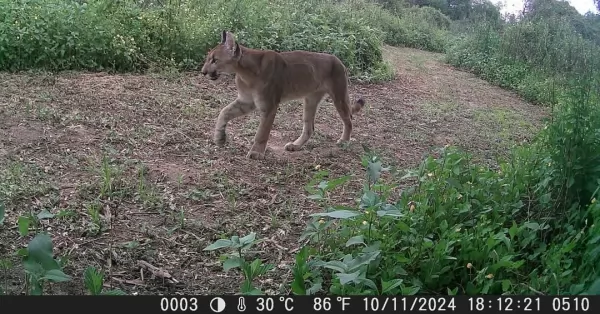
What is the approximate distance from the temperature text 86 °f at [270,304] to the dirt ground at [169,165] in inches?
32.9

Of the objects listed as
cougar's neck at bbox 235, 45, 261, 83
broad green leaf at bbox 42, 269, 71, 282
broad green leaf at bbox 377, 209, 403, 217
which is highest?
cougar's neck at bbox 235, 45, 261, 83

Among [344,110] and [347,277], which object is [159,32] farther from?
[347,277]

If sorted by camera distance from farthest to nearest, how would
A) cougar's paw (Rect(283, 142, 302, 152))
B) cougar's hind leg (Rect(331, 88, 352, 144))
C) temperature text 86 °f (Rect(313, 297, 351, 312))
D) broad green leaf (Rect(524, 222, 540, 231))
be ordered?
cougar's hind leg (Rect(331, 88, 352, 144))
cougar's paw (Rect(283, 142, 302, 152))
broad green leaf (Rect(524, 222, 540, 231))
temperature text 86 °f (Rect(313, 297, 351, 312))

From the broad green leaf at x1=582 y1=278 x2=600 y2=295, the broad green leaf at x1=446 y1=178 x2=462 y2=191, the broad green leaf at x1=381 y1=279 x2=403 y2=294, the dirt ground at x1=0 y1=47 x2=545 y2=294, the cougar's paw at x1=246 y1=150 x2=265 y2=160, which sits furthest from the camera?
the cougar's paw at x1=246 y1=150 x2=265 y2=160

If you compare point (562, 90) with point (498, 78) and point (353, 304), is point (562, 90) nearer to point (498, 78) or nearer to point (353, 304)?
point (353, 304)

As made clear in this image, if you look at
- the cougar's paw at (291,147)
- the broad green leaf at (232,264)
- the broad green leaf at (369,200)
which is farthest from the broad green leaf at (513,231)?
the cougar's paw at (291,147)

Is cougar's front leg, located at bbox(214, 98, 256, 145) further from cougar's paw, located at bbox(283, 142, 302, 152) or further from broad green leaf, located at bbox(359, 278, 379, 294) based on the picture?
broad green leaf, located at bbox(359, 278, 379, 294)

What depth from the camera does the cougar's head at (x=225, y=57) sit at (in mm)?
6574

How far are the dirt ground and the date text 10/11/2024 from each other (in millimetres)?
843

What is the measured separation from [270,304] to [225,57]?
160 inches

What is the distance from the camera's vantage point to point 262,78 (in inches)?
A: 260

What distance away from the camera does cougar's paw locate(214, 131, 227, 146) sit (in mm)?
6602

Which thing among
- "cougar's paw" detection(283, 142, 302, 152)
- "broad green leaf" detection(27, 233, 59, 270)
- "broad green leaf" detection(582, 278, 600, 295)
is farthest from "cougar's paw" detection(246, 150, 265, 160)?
"broad green leaf" detection(582, 278, 600, 295)

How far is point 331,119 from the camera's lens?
854 cm
